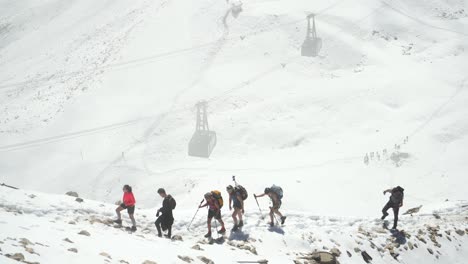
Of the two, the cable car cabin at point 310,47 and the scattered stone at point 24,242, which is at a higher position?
the cable car cabin at point 310,47

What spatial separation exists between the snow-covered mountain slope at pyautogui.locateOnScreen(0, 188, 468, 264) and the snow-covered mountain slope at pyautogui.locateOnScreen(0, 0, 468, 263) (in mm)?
4806

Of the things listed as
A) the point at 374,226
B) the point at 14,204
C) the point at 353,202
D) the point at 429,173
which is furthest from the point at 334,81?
the point at 14,204

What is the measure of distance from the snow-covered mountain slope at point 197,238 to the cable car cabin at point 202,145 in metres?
18.6

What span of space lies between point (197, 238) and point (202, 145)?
2158cm

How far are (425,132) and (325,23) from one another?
2236 centimetres

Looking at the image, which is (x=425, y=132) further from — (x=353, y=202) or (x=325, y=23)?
(x=325, y=23)

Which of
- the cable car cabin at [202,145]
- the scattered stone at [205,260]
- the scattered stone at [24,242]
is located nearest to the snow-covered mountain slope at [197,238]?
the scattered stone at [24,242]

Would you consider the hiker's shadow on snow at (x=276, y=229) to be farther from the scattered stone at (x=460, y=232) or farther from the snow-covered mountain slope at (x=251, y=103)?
the snow-covered mountain slope at (x=251, y=103)

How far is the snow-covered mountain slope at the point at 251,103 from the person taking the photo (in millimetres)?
32125

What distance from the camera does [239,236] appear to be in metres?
15.0

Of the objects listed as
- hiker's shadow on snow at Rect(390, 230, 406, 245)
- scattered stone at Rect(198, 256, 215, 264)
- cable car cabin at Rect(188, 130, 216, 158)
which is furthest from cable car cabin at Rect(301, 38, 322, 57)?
scattered stone at Rect(198, 256, 215, 264)

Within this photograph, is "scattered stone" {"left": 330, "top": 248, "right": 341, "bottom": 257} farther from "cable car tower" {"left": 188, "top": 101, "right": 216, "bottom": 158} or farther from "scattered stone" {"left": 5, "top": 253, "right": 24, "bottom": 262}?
"cable car tower" {"left": 188, "top": 101, "right": 216, "bottom": 158}

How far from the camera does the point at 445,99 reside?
4056 centimetres

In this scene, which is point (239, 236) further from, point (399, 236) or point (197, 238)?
point (399, 236)
